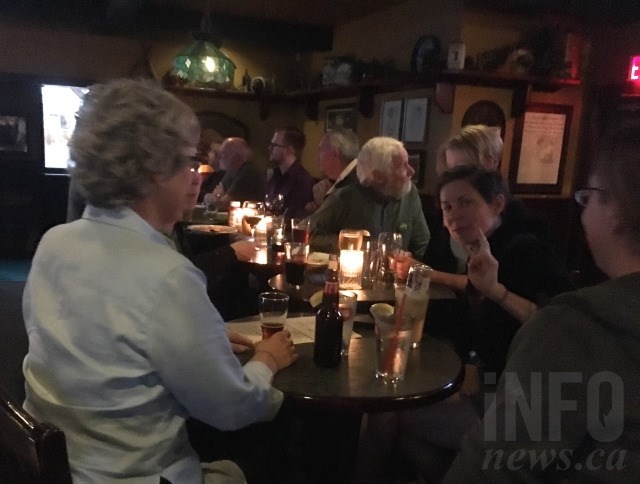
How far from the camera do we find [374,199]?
3.32m

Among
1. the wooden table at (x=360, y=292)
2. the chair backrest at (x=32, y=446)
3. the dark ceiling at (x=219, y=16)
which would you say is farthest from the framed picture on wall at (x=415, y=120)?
the chair backrest at (x=32, y=446)

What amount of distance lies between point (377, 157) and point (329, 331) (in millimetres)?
1887

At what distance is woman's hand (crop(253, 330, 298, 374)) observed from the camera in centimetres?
140

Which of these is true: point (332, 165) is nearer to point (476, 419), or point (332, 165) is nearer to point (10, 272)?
point (476, 419)

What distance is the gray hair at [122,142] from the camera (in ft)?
3.68

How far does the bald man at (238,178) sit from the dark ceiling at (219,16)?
1.21m

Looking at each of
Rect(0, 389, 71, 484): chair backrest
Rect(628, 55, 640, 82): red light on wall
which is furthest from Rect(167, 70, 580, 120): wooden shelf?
Rect(0, 389, 71, 484): chair backrest

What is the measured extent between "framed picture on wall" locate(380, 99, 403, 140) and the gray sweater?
4.13 metres

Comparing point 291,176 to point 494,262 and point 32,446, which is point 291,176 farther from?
point 32,446

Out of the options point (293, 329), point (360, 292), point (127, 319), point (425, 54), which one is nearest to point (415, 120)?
point (425, 54)

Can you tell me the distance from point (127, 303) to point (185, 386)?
7.6 inches

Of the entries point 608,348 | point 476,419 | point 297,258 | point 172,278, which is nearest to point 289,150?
point 297,258

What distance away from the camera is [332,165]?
13.1ft

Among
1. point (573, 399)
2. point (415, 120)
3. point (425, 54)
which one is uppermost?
point (425, 54)
